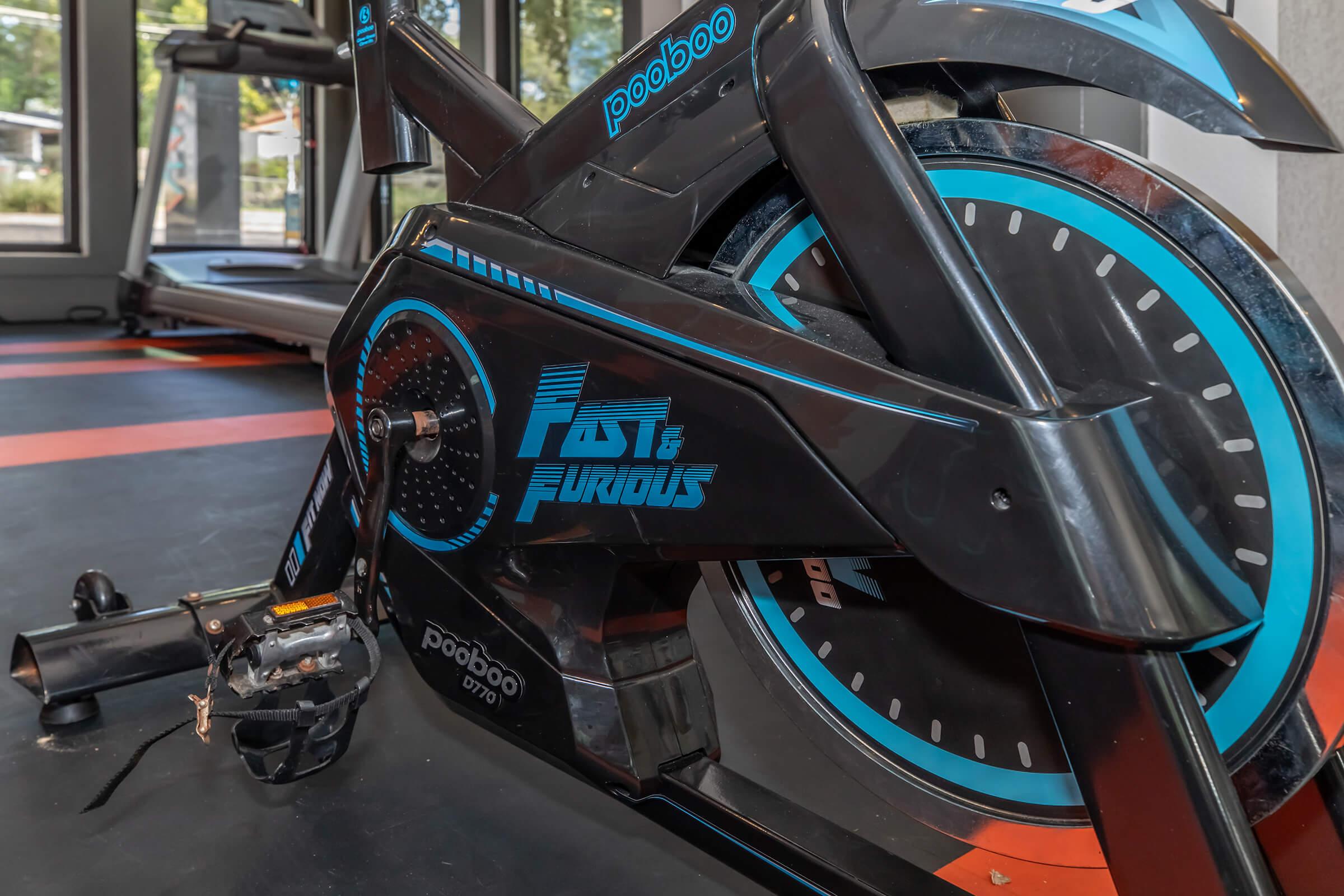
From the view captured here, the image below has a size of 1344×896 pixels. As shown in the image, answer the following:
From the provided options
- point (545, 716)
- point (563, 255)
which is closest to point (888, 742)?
point (545, 716)

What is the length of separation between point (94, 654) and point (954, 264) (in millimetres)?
1383

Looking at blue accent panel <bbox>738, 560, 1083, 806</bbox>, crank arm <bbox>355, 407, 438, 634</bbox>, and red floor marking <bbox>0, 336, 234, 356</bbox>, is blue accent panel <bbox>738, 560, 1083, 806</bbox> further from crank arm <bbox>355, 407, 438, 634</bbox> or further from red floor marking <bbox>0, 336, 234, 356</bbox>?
red floor marking <bbox>0, 336, 234, 356</bbox>

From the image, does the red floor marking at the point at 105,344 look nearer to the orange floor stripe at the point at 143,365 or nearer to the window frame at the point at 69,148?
the orange floor stripe at the point at 143,365

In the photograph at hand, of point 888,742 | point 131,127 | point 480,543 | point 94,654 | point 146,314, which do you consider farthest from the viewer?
point 131,127

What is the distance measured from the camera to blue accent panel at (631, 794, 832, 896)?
38.1 inches

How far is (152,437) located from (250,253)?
3883 mm

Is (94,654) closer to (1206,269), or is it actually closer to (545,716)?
(545,716)

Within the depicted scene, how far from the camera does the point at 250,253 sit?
23.3 ft

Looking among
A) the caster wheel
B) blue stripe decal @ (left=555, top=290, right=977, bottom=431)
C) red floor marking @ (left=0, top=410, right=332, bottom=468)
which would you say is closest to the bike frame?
blue stripe decal @ (left=555, top=290, right=977, bottom=431)

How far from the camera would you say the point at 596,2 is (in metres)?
6.59

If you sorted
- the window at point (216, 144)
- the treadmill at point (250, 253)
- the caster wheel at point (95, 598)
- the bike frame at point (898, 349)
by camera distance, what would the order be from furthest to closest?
the window at point (216, 144) < the treadmill at point (250, 253) < the caster wheel at point (95, 598) < the bike frame at point (898, 349)

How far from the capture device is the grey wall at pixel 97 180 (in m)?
7.12

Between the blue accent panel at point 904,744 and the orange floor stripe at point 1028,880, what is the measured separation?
7 centimetres

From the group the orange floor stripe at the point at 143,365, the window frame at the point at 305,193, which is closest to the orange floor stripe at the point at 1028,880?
the orange floor stripe at the point at 143,365
